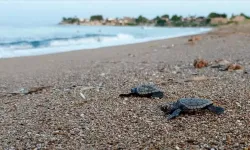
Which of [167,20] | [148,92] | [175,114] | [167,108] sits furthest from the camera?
[167,20]

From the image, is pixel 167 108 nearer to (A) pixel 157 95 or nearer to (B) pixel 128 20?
(A) pixel 157 95

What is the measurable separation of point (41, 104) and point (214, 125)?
259 centimetres

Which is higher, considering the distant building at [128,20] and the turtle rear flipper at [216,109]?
the turtle rear flipper at [216,109]

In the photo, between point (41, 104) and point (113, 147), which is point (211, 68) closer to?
point (41, 104)

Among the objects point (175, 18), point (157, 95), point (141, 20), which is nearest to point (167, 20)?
point (175, 18)

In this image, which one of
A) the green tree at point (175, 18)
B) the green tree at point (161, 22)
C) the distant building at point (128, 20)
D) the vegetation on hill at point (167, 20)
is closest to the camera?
the vegetation on hill at point (167, 20)

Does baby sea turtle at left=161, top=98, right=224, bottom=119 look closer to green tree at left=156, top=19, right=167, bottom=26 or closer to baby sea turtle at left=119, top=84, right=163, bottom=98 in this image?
baby sea turtle at left=119, top=84, right=163, bottom=98

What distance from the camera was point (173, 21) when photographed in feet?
278

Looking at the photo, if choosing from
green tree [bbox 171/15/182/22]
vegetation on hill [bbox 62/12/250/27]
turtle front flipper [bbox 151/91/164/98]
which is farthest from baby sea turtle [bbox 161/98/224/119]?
green tree [bbox 171/15/182/22]

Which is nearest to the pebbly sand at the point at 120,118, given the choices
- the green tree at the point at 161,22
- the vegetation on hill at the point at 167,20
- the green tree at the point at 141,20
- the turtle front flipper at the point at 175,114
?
the turtle front flipper at the point at 175,114

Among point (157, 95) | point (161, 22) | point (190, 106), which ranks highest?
point (190, 106)

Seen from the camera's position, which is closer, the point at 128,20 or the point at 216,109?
the point at 216,109

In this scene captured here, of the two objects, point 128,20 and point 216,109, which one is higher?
point 216,109

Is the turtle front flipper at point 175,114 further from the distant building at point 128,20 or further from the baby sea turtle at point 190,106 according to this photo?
the distant building at point 128,20
